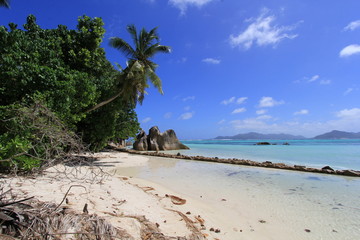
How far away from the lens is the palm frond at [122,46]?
563 inches

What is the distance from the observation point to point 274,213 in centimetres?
467

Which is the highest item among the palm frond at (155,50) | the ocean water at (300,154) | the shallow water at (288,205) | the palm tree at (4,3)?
the palm tree at (4,3)

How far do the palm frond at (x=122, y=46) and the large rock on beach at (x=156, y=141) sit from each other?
1684 centimetres

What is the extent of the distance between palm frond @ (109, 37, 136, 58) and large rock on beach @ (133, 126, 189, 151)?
663 inches

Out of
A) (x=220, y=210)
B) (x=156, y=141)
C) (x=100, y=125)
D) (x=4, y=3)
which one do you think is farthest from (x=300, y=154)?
(x=4, y=3)

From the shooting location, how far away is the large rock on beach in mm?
29202

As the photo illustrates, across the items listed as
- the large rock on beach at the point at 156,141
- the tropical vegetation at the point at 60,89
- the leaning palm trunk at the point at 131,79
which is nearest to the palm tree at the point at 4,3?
the tropical vegetation at the point at 60,89

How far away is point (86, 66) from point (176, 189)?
355 inches

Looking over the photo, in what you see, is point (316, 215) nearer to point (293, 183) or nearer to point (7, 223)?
point (293, 183)

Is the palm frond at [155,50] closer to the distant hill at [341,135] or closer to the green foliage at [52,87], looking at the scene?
the green foliage at [52,87]

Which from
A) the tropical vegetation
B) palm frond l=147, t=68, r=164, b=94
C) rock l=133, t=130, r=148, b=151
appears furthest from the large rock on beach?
palm frond l=147, t=68, r=164, b=94

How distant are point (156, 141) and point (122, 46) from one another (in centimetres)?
1838

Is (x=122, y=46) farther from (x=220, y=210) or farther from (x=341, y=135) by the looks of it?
(x=341, y=135)

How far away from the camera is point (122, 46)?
14508 millimetres
